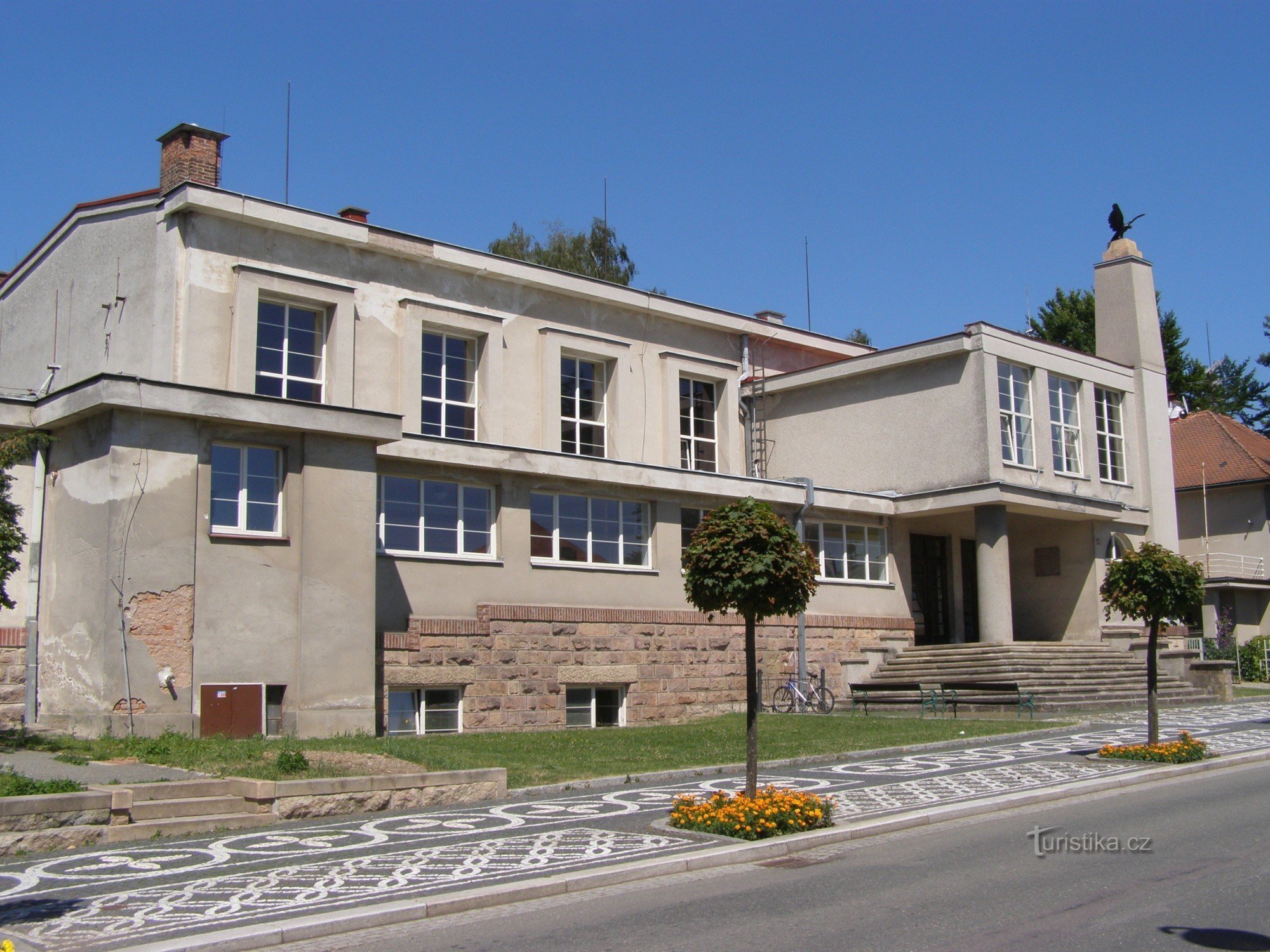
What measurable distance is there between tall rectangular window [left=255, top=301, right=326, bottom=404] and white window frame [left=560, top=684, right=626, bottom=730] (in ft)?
23.0

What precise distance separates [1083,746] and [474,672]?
9899 mm

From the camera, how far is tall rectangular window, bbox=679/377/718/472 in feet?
94.6

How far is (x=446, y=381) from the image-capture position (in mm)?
24438

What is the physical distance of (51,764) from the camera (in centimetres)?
1388

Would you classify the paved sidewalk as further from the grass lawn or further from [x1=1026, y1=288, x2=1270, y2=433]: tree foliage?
[x1=1026, y1=288, x2=1270, y2=433]: tree foliage

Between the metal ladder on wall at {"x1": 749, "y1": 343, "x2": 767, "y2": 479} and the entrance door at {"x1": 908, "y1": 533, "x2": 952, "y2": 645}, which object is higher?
the metal ladder on wall at {"x1": 749, "y1": 343, "x2": 767, "y2": 479}

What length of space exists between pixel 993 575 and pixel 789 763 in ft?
42.8

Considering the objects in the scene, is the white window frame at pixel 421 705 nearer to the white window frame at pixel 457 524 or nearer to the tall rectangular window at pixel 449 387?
the white window frame at pixel 457 524

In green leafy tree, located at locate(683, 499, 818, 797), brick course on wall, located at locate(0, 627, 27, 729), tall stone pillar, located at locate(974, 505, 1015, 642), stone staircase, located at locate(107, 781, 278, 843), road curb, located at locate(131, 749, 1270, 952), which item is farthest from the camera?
tall stone pillar, located at locate(974, 505, 1015, 642)

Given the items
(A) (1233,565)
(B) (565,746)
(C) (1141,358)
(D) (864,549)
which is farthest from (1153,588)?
(A) (1233,565)

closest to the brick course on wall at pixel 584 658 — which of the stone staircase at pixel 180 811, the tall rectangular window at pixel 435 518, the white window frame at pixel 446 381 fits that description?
the tall rectangular window at pixel 435 518

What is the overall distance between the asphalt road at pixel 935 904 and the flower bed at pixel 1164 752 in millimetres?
4949

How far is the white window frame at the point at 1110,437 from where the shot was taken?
107 ft

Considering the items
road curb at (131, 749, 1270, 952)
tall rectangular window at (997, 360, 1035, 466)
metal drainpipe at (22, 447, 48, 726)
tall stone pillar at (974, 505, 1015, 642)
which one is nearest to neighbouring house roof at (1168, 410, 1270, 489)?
tall rectangular window at (997, 360, 1035, 466)
